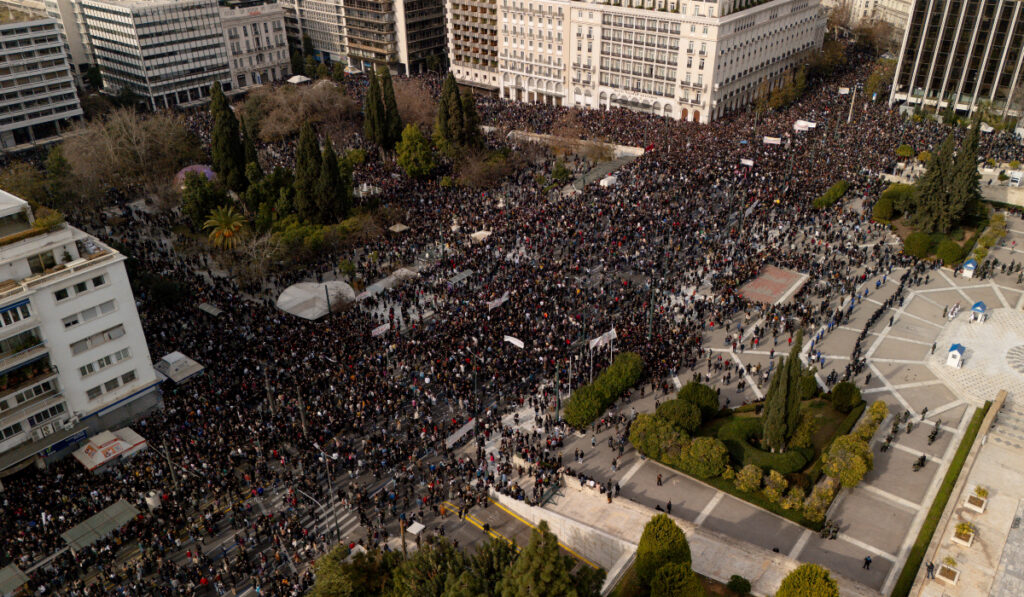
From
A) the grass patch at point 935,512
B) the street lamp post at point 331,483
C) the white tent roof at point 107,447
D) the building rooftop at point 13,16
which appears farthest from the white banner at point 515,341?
the building rooftop at point 13,16

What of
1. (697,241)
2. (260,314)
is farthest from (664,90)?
(260,314)

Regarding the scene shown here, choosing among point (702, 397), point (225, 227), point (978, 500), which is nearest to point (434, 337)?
point (702, 397)

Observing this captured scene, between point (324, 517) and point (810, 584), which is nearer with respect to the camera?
point (810, 584)

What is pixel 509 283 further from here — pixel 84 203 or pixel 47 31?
pixel 47 31

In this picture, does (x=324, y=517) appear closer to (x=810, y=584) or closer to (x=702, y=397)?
(x=702, y=397)

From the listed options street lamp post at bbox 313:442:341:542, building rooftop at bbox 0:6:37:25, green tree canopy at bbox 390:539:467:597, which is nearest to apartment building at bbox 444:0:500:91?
building rooftop at bbox 0:6:37:25

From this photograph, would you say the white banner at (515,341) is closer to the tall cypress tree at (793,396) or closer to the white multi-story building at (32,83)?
the tall cypress tree at (793,396)
